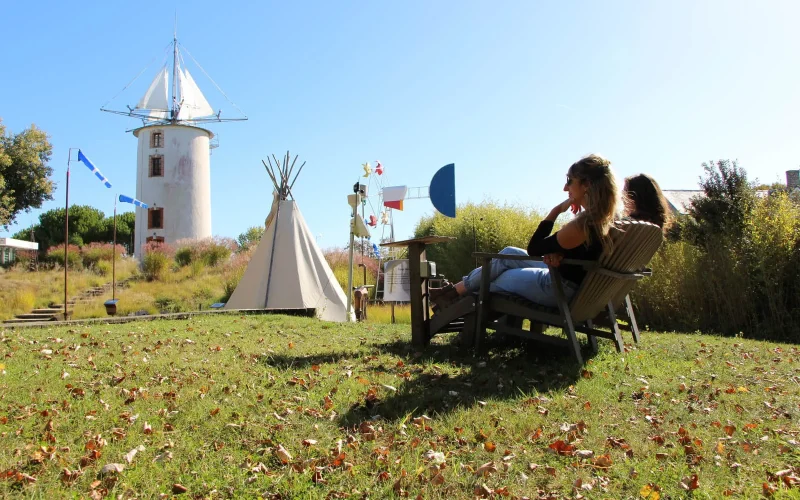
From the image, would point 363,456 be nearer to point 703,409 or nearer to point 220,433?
point 220,433

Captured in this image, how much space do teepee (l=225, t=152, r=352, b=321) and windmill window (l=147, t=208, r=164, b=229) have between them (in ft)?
63.8

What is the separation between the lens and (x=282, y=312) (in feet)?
30.4

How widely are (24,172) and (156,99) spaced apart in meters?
10.2

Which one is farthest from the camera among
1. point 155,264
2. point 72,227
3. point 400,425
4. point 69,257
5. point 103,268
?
point 72,227

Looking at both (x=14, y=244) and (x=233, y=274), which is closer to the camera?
(x=233, y=274)

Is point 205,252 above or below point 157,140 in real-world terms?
below

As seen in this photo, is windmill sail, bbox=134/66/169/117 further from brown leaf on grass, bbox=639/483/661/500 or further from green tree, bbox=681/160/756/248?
brown leaf on grass, bbox=639/483/661/500

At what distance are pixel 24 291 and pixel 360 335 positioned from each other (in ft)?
38.3

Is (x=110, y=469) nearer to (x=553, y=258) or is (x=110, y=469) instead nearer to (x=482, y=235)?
(x=553, y=258)

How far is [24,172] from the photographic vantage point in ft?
69.6

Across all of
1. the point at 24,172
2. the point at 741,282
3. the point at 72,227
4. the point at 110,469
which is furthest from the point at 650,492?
the point at 72,227

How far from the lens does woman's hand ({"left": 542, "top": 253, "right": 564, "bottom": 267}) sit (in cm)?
366

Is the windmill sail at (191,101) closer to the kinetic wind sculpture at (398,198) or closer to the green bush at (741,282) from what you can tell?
the kinetic wind sculpture at (398,198)

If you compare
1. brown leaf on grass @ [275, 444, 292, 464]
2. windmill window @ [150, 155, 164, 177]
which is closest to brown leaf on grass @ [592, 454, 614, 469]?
brown leaf on grass @ [275, 444, 292, 464]
